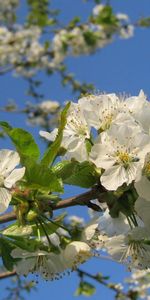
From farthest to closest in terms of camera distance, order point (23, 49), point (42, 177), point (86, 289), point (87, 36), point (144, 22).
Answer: point (23, 49)
point (87, 36)
point (144, 22)
point (86, 289)
point (42, 177)

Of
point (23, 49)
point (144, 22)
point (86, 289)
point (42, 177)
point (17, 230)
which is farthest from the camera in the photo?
point (23, 49)

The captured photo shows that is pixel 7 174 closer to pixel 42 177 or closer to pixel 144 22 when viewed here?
pixel 42 177

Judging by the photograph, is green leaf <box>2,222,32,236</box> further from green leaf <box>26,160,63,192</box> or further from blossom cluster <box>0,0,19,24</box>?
blossom cluster <box>0,0,19,24</box>

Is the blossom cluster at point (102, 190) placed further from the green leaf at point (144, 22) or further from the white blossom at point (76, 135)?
the green leaf at point (144, 22)

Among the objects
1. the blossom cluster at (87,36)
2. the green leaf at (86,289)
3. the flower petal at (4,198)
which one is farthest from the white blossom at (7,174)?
the blossom cluster at (87,36)

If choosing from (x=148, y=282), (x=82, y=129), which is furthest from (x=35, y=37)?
(x=82, y=129)

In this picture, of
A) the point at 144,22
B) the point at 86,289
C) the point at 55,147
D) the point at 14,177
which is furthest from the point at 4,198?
the point at 144,22
